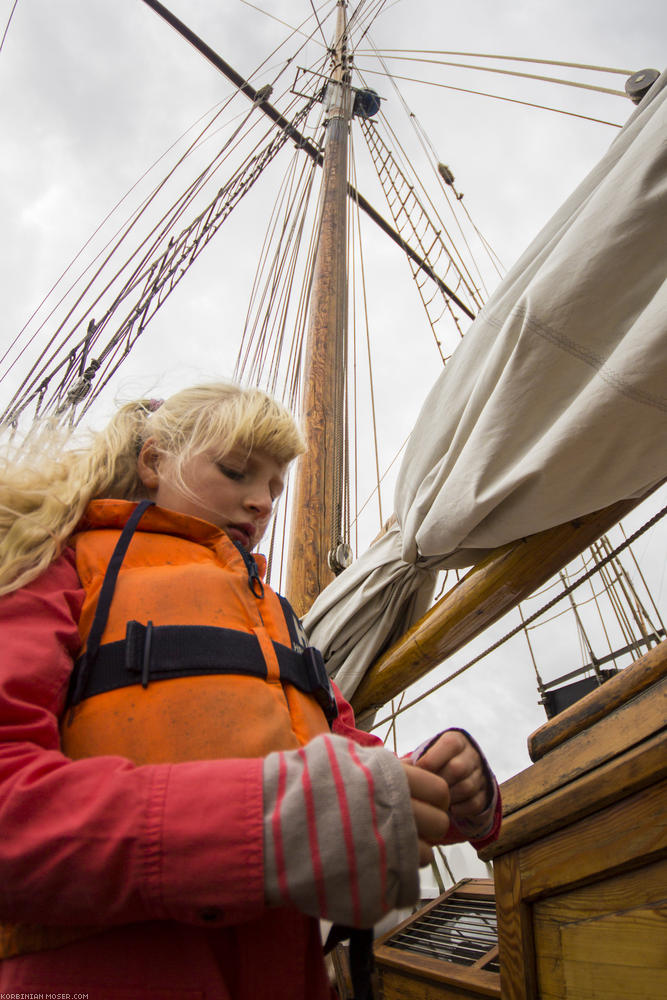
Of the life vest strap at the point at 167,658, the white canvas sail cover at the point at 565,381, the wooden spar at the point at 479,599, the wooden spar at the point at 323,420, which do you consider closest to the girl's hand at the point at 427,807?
the life vest strap at the point at 167,658

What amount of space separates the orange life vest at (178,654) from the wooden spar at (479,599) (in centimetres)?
64

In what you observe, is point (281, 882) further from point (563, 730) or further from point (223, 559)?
point (563, 730)

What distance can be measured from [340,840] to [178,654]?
1.08ft

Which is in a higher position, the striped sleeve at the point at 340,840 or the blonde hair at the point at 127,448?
the blonde hair at the point at 127,448

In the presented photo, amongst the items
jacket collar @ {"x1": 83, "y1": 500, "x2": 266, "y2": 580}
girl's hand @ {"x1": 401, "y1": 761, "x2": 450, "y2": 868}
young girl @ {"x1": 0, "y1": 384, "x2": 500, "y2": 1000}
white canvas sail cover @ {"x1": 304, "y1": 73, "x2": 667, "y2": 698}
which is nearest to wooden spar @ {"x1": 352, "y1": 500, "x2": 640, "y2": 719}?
white canvas sail cover @ {"x1": 304, "y1": 73, "x2": 667, "y2": 698}

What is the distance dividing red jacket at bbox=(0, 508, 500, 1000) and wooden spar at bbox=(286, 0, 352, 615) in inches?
72.3

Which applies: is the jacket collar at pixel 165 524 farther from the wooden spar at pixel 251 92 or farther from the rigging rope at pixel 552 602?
the wooden spar at pixel 251 92

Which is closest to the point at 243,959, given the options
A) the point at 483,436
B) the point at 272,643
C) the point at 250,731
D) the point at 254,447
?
the point at 250,731

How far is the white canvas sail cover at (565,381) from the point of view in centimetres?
97

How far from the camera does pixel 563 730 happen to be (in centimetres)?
105

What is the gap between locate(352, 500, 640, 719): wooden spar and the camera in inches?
49.8

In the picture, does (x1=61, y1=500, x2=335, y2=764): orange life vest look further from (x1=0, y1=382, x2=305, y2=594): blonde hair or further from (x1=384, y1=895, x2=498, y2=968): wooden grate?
(x1=384, y1=895, x2=498, y2=968): wooden grate

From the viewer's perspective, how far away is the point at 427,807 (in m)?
0.52

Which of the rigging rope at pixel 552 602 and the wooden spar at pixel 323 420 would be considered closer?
the rigging rope at pixel 552 602
